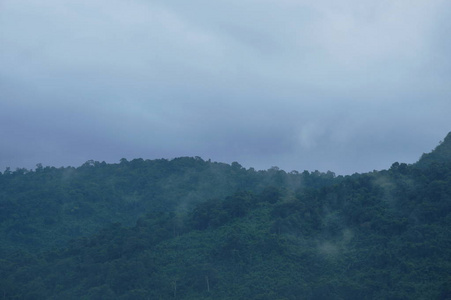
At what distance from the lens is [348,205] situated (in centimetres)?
4456

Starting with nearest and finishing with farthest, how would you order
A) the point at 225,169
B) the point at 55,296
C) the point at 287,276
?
1. the point at 287,276
2. the point at 55,296
3. the point at 225,169

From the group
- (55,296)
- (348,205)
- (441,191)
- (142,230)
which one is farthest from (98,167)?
(441,191)

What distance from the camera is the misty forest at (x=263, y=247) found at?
118 feet

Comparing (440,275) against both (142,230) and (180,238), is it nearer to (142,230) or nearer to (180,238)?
(180,238)

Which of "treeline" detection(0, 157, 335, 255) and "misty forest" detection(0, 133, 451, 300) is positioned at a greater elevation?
"treeline" detection(0, 157, 335, 255)

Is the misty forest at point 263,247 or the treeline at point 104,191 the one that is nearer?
the misty forest at point 263,247

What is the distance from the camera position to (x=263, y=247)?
41.5 metres

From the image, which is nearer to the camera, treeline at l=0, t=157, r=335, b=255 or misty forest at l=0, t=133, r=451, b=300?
misty forest at l=0, t=133, r=451, b=300

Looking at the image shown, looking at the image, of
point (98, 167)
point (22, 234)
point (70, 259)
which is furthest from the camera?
point (98, 167)

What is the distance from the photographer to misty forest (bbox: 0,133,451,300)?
1421 inches

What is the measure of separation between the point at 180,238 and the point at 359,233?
1546 cm

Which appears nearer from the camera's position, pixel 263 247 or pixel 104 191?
pixel 263 247

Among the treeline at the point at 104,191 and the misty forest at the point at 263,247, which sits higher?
the treeline at the point at 104,191

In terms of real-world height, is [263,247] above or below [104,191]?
below
